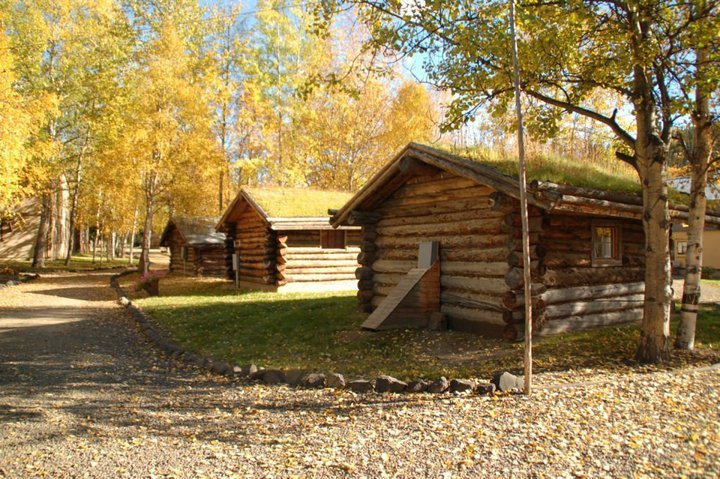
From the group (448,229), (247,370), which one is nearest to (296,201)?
(448,229)

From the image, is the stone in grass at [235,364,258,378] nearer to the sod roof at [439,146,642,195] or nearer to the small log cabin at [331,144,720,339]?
the small log cabin at [331,144,720,339]

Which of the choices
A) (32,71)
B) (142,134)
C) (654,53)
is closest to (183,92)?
(142,134)

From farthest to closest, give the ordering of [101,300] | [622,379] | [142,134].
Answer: [142,134], [101,300], [622,379]

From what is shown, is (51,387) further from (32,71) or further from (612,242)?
(32,71)

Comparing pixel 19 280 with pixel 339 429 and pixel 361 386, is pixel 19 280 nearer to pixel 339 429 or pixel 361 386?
pixel 361 386

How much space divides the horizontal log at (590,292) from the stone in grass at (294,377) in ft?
16.6

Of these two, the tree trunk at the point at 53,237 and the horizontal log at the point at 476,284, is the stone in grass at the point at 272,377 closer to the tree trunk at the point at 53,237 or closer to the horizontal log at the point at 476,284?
the horizontal log at the point at 476,284

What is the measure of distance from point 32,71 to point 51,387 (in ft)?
86.7

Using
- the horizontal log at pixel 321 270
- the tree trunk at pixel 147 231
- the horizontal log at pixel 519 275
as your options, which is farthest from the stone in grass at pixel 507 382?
the tree trunk at pixel 147 231

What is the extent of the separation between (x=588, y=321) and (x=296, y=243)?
13.0 meters

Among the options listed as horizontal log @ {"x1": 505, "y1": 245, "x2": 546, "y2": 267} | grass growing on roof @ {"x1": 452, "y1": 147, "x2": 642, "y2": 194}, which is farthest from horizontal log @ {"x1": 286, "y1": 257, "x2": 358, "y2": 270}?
horizontal log @ {"x1": 505, "y1": 245, "x2": 546, "y2": 267}

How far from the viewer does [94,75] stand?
103 feet

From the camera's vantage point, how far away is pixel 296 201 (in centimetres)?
2238

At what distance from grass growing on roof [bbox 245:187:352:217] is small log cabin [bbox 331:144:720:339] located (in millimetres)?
8110
